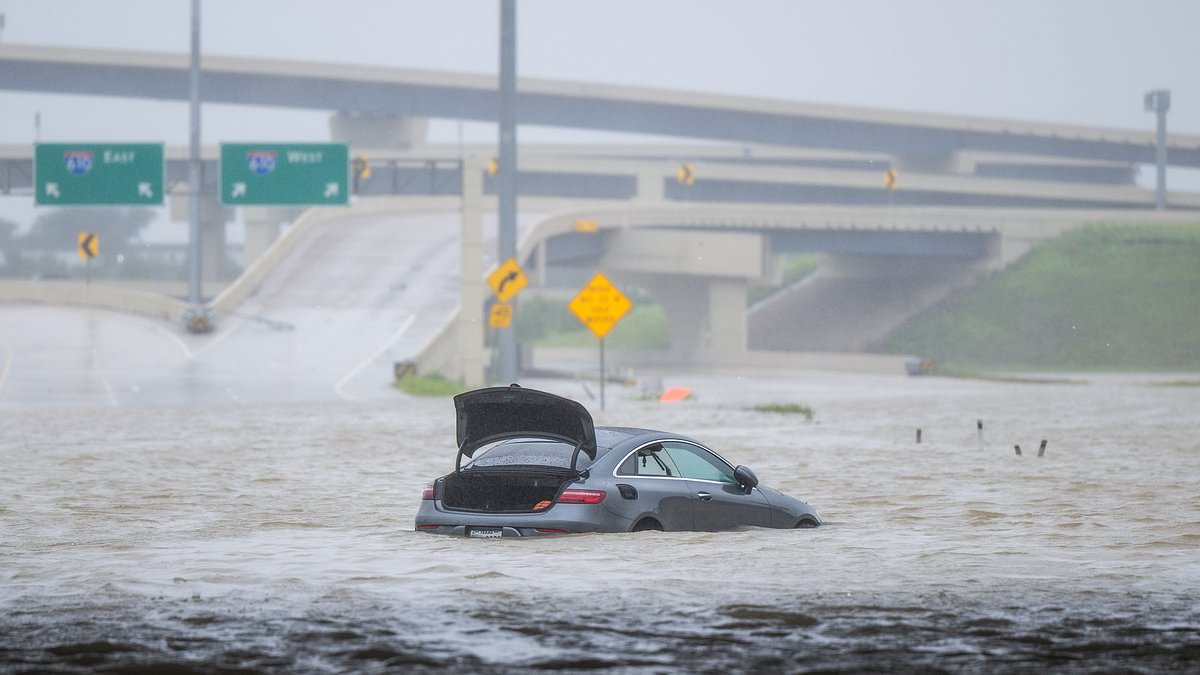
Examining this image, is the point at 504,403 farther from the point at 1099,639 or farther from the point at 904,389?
the point at 904,389

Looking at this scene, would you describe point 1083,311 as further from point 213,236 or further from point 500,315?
point 213,236

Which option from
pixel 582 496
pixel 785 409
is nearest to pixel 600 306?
pixel 785 409

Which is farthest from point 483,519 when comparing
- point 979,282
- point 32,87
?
point 32,87

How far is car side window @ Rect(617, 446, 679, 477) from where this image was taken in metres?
14.2

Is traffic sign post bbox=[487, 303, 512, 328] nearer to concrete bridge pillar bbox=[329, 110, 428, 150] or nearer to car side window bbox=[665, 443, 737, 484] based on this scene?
car side window bbox=[665, 443, 737, 484]

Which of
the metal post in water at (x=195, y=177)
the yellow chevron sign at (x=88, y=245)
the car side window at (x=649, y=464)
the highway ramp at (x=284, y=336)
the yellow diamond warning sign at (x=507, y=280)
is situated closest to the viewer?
the car side window at (x=649, y=464)

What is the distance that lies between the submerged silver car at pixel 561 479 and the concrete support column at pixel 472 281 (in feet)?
114

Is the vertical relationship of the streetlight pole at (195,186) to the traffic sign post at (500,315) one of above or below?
above

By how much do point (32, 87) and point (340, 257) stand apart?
32.1m

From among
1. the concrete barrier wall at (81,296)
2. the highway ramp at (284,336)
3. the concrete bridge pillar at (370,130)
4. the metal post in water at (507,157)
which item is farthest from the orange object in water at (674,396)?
the concrete bridge pillar at (370,130)

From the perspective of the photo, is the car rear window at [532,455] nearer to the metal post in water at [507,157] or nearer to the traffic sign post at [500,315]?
the traffic sign post at [500,315]

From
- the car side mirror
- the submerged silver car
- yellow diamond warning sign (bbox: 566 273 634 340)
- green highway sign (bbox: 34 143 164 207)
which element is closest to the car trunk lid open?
the submerged silver car

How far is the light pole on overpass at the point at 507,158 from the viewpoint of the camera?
44.6m

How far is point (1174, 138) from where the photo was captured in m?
128
